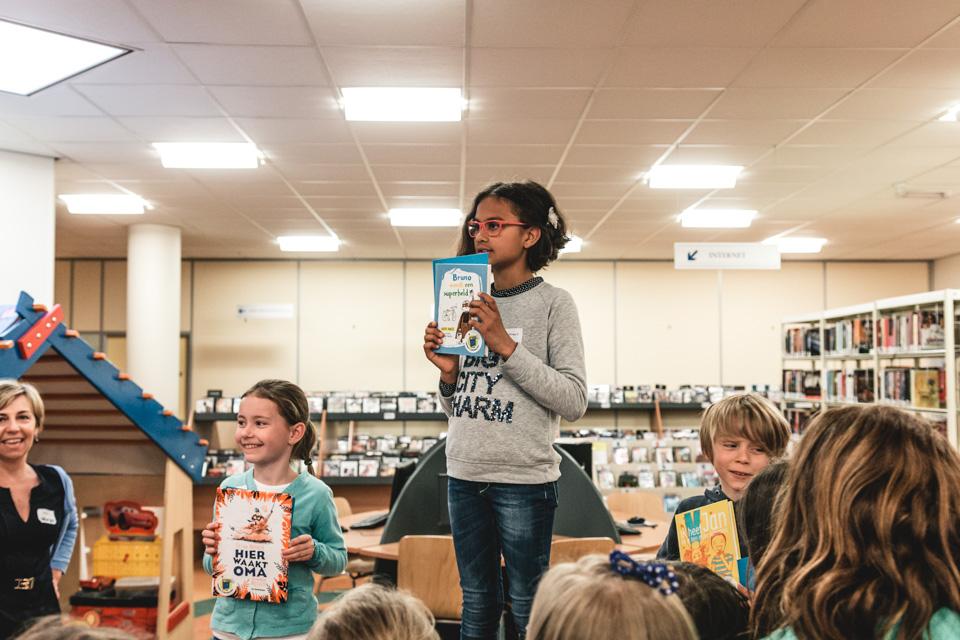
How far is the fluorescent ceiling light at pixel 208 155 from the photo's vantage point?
5.83m

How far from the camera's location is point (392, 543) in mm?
3945

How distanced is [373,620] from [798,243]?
9684 mm

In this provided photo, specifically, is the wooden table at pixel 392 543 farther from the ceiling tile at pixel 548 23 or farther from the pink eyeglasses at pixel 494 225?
the ceiling tile at pixel 548 23

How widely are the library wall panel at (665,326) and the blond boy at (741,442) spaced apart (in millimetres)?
9043

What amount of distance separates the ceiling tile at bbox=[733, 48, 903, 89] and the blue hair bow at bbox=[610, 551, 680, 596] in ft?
11.8

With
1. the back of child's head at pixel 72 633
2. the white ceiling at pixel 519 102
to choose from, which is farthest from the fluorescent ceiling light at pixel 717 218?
the back of child's head at pixel 72 633

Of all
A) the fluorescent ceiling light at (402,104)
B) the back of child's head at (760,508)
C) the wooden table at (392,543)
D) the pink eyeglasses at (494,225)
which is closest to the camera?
the back of child's head at (760,508)

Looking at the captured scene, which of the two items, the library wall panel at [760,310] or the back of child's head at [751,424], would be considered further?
the library wall panel at [760,310]

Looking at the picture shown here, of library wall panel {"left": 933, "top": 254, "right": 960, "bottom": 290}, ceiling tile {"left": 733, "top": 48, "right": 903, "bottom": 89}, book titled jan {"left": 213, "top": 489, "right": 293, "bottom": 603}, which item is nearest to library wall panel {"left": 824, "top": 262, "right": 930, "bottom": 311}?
library wall panel {"left": 933, "top": 254, "right": 960, "bottom": 290}

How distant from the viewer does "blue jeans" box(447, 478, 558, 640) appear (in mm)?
1817

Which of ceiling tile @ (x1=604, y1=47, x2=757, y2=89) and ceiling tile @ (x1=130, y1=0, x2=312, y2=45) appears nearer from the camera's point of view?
ceiling tile @ (x1=130, y1=0, x2=312, y2=45)

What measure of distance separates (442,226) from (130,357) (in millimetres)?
3644

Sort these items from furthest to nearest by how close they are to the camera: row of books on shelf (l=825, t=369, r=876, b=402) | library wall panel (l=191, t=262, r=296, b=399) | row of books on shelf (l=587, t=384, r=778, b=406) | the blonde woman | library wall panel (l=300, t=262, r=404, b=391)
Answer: library wall panel (l=300, t=262, r=404, b=391), library wall panel (l=191, t=262, r=296, b=399), row of books on shelf (l=587, t=384, r=778, b=406), row of books on shelf (l=825, t=369, r=876, b=402), the blonde woman

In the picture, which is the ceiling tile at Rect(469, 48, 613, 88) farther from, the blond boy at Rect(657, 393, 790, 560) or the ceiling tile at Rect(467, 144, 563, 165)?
the blond boy at Rect(657, 393, 790, 560)
